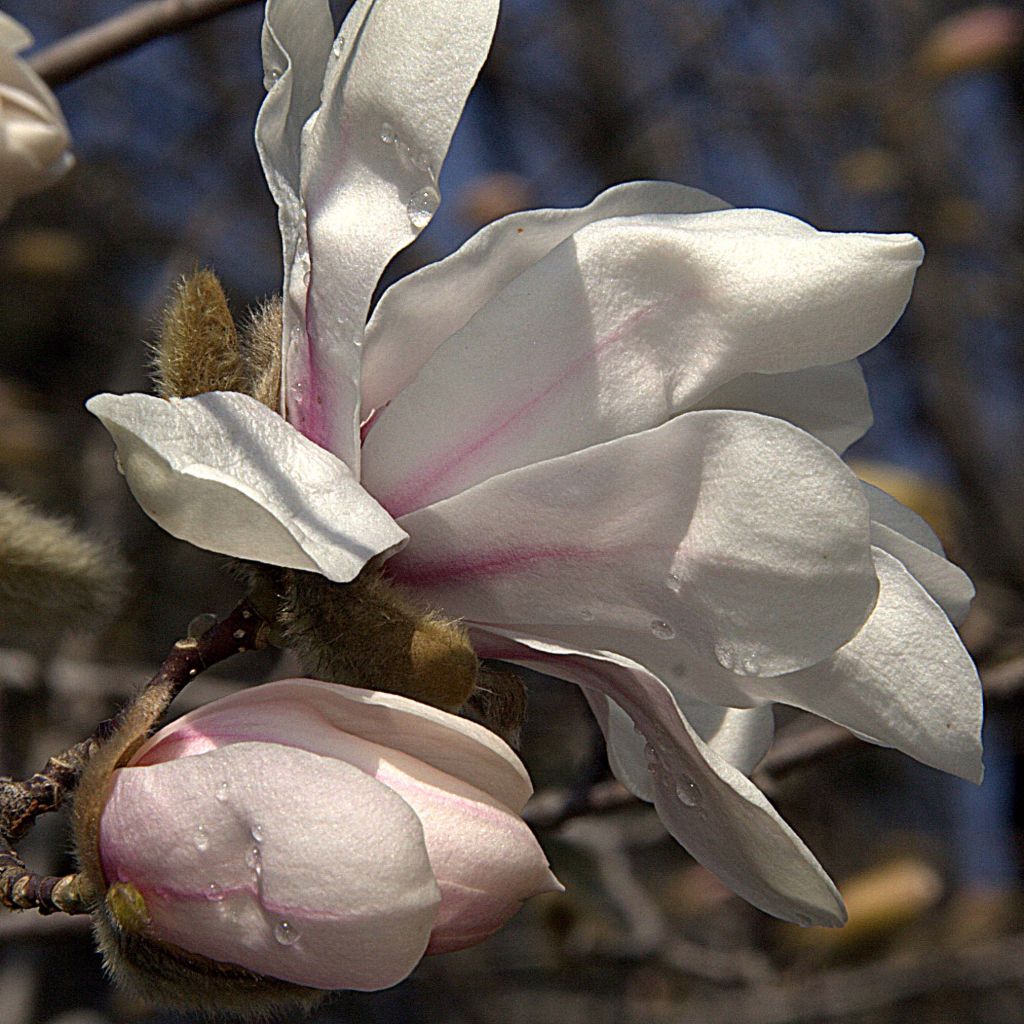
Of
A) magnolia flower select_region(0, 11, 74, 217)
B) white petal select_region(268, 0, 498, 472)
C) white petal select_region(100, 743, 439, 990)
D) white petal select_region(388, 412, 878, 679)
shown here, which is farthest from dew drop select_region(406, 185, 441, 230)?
magnolia flower select_region(0, 11, 74, 217)

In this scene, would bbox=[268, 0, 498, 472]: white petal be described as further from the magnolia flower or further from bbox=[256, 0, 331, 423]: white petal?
the magnolia flower

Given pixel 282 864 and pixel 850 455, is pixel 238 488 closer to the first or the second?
pixel 282 864

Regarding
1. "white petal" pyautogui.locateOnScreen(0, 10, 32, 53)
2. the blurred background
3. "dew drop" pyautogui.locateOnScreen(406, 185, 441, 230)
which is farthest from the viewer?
the blurred background

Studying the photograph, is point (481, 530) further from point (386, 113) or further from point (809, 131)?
point (809, 131)

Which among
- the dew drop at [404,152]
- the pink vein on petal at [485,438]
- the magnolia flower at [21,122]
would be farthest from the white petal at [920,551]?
the magnolia flower at [21,122]

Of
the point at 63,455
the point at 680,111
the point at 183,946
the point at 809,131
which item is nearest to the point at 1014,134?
the point at 809,131
